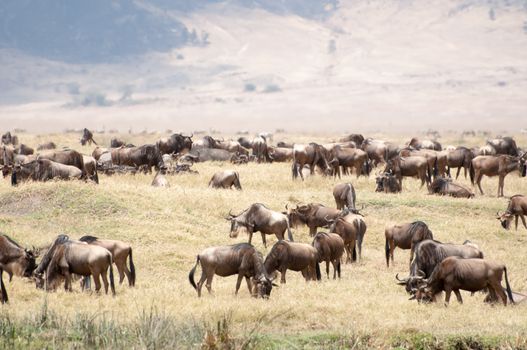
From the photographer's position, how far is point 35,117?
18888 cm

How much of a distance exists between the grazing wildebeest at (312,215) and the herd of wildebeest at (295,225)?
26mm

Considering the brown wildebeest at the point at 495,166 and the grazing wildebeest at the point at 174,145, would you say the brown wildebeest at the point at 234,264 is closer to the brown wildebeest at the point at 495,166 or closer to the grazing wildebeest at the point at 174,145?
the brown wildebeest at the point at 495,166

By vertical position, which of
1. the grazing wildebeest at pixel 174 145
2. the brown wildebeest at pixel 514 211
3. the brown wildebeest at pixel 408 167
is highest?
the grazing wildebeest at pixel 174 145

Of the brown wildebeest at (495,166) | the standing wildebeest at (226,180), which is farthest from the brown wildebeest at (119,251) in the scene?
the brown wildebeest at (495,166)

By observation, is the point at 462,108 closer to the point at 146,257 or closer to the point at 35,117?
the point at 35,117

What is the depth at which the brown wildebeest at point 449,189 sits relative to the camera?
29.9 metres

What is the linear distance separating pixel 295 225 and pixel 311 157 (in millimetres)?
10016

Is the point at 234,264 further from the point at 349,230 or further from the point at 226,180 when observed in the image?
the point at 226,180

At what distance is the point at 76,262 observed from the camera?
1597 cm

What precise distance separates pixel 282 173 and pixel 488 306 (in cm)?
1841

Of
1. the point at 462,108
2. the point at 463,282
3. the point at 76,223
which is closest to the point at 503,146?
the point at 76,223

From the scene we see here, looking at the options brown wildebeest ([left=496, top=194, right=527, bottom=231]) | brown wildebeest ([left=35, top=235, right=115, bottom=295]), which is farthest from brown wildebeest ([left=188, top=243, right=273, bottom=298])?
brown wildebeest ([left=496, top=194, right=527, bottom=231])

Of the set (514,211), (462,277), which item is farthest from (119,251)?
(514,211)

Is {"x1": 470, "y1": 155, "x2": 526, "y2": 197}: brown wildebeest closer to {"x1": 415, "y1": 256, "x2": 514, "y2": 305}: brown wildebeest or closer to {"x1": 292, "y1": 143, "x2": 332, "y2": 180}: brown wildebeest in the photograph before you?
{"x1": 292, "y1": 143, "x2": 332, "y2": 180}: brown wildebeest
